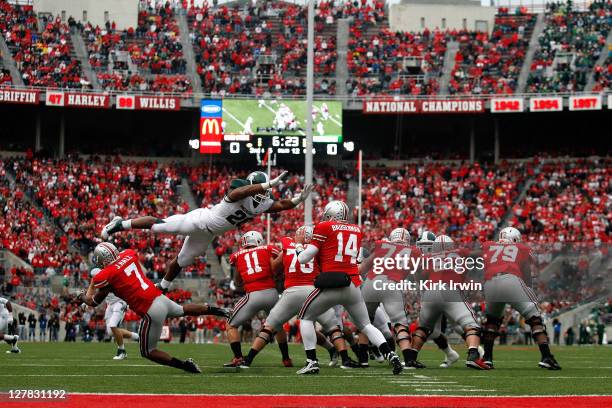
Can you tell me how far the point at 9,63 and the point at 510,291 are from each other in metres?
35.2

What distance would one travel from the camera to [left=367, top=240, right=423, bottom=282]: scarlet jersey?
16.5m

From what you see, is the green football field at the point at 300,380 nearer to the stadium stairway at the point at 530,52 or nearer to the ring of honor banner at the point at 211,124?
the ring of honor banner at the point at 211,124

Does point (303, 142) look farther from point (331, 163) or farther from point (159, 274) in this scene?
point (159, 274)

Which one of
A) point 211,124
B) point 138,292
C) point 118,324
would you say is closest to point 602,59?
point 211,124

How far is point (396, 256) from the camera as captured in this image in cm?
1678

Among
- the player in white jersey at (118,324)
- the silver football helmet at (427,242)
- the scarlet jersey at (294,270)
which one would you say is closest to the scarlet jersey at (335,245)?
the scarlet jersey at (294,270)

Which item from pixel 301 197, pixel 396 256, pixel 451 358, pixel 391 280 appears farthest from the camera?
pixel 396 256

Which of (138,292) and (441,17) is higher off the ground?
(441,17)

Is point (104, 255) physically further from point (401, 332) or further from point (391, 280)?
point (391, 280)

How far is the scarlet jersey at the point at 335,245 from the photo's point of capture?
45.0 ft

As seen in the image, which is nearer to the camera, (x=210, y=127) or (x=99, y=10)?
(x=210, y=127)

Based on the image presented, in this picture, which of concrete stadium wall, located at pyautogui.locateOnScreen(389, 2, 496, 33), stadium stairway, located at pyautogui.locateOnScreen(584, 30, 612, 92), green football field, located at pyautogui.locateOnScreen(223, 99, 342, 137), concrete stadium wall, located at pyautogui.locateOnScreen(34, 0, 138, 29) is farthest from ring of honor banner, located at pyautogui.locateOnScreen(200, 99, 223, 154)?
stadium stairway, located at pyautogui.locateOnScreen(584, 30, 612, 92)

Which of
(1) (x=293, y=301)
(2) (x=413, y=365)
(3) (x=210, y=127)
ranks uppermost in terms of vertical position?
(3) (x=210, y=127)

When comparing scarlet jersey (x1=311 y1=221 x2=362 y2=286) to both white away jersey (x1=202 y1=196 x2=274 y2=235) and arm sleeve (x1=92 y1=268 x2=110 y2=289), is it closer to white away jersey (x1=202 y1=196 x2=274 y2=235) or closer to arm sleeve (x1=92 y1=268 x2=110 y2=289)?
white away jersey (x1=202 y1=196 x2=274 y2=235)
